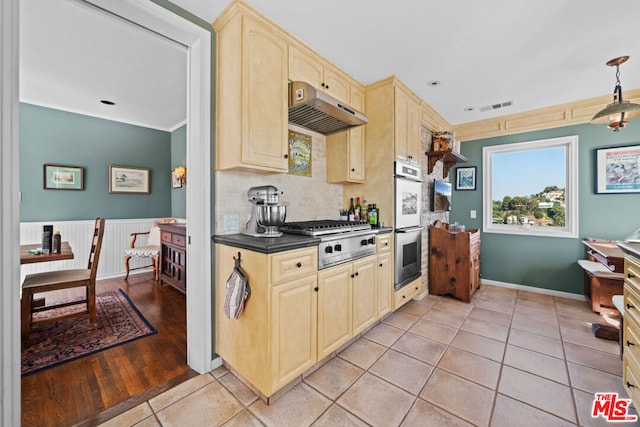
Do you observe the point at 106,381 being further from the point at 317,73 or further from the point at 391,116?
the point at 391,116

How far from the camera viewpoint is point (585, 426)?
142 centimetres

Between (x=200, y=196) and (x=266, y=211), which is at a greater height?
(x=200, y=196)

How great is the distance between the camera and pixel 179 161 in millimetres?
4688

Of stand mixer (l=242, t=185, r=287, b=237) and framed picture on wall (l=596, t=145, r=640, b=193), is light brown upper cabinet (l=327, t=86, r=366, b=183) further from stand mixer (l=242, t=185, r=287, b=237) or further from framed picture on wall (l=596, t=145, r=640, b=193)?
framed picture on wall (l=596, t=145, r=640, b=193)

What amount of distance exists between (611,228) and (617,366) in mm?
2110

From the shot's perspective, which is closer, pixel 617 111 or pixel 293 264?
pixel 293 264

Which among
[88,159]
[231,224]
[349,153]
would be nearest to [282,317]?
[231,224]

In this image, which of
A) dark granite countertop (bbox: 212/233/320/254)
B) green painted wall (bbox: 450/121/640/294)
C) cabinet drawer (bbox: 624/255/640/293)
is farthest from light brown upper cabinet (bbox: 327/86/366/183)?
green painted wall (bbox: 450/121/640/294)

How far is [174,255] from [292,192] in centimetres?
214

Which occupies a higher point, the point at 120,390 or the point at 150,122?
the point at 150,122

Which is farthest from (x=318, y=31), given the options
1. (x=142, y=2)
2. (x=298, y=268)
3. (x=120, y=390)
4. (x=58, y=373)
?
(x=58, y=373)

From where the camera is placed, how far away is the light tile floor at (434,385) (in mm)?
1484

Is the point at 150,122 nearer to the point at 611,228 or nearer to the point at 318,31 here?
the point at 318,31

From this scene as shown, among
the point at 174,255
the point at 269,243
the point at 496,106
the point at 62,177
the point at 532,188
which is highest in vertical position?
the point at 496,106
